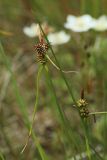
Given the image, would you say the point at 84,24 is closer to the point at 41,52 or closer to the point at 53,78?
the point at 53,78

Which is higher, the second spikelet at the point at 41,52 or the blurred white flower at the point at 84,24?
the blurred white flower at the point at 84,24

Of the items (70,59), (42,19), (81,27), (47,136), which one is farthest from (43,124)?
(42,19)

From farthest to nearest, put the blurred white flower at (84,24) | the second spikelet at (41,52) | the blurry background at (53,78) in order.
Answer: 1. the blurred white flower at (84,24)
2. the blurry background at (53,78)
3. the second spikelet at (41,52)

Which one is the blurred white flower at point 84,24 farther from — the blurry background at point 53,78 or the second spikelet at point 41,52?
the second spikelet at point 41,52

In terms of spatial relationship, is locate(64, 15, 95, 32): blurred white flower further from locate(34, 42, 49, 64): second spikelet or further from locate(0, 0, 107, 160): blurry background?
locate(34, 42, 49, 64): second spikelet

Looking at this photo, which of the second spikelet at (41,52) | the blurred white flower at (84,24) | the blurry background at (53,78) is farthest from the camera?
the blurred white flower at (84,24)

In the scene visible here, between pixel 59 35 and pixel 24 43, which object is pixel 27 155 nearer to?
pixel 59 35

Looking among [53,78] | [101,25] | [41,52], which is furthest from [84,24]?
[41,52]

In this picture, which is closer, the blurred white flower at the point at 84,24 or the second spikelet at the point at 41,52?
the second spikelet at the point at 41,52

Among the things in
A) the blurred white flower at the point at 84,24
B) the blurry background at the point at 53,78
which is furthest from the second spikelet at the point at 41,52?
the blurred white flower at the point at 84,24
